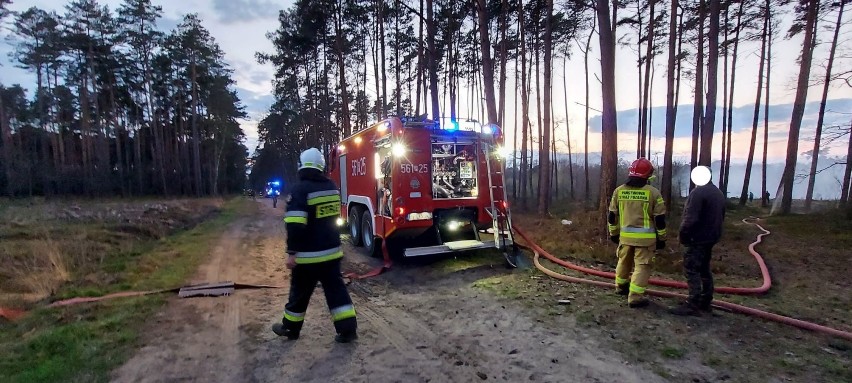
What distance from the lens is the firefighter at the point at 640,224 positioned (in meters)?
5.02

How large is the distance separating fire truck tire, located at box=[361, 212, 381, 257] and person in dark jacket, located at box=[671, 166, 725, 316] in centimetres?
565

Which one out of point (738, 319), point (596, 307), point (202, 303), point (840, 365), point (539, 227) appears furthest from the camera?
point (539, 227)

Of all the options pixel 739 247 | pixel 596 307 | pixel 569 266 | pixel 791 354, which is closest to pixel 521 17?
pixel 739 247

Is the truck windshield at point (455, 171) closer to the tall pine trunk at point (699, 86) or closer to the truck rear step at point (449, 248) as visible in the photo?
the truck rear step at point (449, 248)

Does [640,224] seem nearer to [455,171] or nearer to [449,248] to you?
[449,248]

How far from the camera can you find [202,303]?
19.1 ft

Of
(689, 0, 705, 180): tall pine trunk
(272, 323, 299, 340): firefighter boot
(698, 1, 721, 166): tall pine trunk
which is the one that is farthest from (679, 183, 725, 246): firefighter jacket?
(689, 0, 705, 180): tall pine trunk

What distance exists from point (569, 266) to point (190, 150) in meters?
47.2

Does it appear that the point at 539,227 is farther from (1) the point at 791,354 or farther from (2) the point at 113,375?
(2) the point at 113,375

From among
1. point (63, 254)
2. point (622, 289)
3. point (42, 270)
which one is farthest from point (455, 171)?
point (63, 254)

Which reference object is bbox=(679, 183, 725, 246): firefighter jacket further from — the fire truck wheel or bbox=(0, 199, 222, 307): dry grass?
bbox=(0, 199, 222, 307): dry grass

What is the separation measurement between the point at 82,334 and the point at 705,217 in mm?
6712

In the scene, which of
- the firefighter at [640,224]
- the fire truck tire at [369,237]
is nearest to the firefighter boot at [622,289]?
the firefighter at [640,224]

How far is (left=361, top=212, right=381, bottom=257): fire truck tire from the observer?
904cm
